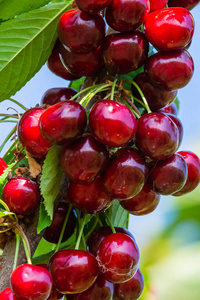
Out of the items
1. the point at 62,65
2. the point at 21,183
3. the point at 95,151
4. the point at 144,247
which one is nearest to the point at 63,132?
the point at 95,151

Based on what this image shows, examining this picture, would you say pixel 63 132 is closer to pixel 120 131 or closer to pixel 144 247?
pixel 120 131

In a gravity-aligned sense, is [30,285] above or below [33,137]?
below

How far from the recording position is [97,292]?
1.07 metres

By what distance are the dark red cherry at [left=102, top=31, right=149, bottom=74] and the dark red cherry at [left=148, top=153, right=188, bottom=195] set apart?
0.74 ft

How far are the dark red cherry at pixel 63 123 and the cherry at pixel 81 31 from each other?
153 mm

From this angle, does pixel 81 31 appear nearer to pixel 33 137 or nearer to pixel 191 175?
pixel 33 137

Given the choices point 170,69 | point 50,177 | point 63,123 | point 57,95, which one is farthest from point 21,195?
point 170,69

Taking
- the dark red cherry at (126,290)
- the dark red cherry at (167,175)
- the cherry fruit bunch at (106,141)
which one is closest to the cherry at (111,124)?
the cherry fruit bunch at (106,141)

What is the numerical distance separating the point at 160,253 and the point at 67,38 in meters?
1.86

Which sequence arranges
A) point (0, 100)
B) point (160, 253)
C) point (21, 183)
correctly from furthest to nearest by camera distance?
point (160, 253), point (0, 100), point (21, 183)

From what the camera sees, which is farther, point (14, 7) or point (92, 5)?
point (14, 7)

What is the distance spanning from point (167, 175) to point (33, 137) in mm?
298

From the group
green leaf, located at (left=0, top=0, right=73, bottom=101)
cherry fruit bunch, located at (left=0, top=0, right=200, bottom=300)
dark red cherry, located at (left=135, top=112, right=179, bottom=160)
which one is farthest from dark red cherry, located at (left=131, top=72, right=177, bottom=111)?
green leaf, located at (left=0, top=0, right=73, bottom=101)

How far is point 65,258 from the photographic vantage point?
1.05 metres
